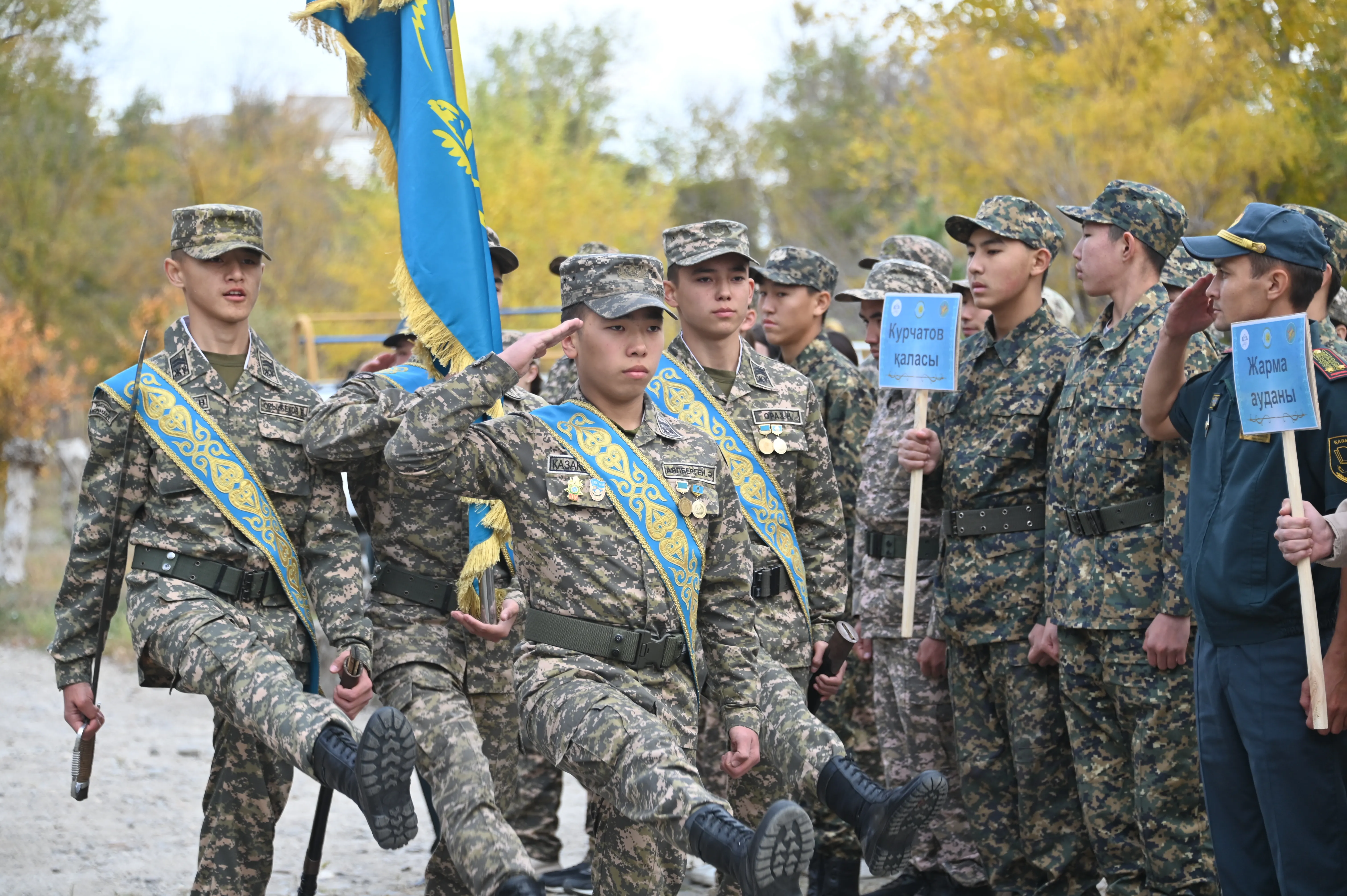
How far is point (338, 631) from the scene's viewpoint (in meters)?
5.07

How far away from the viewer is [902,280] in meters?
6.76

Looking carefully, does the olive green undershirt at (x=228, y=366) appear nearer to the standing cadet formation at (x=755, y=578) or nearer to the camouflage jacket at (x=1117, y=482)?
the standing cadet formation at (x=755, y=578)

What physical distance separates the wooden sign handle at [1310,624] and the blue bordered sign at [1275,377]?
0.11m

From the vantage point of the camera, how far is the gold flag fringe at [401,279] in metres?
5.55

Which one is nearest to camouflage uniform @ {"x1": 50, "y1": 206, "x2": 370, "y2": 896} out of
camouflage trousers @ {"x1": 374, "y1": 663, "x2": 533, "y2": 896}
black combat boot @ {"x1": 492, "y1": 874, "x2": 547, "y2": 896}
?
camouflage trousers @ {"x1": 374, "y1": 663, "x2": 533, "y2": 896}

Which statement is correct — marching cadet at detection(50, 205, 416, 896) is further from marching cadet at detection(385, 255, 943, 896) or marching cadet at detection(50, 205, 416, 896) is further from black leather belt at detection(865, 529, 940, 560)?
black leather belt at detection(865, 529, 940, 560)

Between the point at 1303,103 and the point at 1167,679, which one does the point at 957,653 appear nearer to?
the point at 1167,679

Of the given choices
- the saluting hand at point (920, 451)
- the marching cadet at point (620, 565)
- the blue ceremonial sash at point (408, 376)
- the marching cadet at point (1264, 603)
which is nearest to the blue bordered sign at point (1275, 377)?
the marching cadet at point (1264, 603)

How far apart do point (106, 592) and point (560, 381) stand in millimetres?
2761

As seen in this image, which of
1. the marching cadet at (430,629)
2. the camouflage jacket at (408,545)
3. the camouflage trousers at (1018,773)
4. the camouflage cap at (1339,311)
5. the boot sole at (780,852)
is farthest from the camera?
the camouflage cap at (1339,311)

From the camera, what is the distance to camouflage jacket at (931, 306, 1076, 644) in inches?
221

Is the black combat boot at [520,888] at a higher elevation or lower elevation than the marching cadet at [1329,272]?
lower

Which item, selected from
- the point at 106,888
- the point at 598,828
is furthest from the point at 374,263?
the point at 598,828

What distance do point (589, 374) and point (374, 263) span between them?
26412 mm
